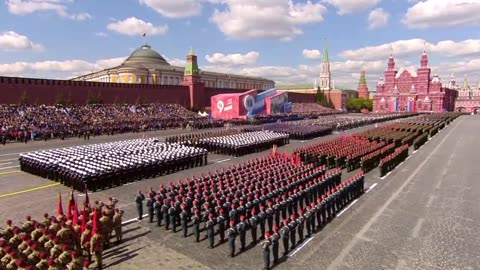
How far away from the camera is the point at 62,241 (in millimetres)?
7406

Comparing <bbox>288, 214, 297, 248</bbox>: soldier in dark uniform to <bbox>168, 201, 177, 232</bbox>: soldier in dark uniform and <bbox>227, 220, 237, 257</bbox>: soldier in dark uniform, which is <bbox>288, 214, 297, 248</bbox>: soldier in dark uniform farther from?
<bbox>168, 201, 177, 232</bbox>: soldier in dark uniform

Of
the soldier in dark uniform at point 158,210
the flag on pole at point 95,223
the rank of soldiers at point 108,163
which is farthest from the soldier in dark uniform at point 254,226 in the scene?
the rank of soldiers at point 108,163

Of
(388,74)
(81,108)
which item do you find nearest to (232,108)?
(81,108)

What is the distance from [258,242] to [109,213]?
3.77 metres

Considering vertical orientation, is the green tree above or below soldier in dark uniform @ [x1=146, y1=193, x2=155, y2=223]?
above

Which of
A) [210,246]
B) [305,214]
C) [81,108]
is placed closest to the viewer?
[210,246]

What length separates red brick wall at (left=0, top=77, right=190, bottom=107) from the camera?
36.2 metres

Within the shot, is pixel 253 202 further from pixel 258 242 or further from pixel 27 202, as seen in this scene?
pixel 27 202

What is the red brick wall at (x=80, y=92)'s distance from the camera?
119ft

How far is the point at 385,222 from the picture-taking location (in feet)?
34.4

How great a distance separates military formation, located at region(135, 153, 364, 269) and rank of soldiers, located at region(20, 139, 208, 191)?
3.93m

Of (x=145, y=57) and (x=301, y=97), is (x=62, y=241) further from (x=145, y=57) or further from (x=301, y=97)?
(x=145, y=57)

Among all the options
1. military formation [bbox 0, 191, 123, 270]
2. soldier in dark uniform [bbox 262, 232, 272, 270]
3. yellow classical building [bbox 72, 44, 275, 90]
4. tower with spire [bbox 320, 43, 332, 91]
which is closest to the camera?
military formation [bbox 0, 191, 123, 270]

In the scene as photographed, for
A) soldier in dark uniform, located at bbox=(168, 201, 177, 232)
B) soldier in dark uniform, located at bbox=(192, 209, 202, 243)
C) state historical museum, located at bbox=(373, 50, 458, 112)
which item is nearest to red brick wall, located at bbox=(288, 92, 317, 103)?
state historical museum, located at bbox=(373, 50, 458, 112)
